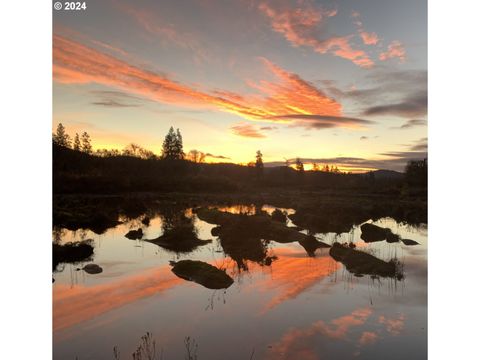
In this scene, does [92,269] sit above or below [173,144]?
below

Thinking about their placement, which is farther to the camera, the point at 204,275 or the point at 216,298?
the point at 204,275

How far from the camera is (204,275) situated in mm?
14250

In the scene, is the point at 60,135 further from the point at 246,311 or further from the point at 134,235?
the point at 246,311

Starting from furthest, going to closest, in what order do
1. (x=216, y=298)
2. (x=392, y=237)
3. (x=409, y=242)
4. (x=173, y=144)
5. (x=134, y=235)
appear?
(x=173, y=144)
(x=392, y=237)
(x=409, y=242)
(x=134, y=235)
(x=216, y=298)

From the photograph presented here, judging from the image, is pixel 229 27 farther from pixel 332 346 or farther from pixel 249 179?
pixel 249 179

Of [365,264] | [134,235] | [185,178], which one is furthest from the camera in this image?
[185,178]

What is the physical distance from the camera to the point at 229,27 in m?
16.6

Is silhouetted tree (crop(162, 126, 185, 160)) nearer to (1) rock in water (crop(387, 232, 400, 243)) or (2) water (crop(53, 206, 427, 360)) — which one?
(2) water (crop(53, 206, 427, 360))

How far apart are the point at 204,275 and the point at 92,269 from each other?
4.97 m

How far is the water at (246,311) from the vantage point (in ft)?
33.6

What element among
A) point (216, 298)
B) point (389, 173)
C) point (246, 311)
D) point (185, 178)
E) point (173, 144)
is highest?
point (173, 144)

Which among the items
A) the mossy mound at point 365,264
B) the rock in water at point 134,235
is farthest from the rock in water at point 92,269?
the mossy mound at point 365,264

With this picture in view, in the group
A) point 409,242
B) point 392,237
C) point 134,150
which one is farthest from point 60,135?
point 409,242
